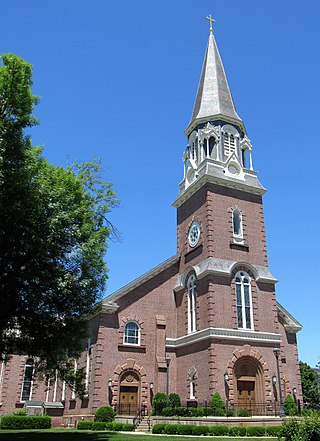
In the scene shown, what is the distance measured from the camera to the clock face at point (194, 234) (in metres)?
33.6

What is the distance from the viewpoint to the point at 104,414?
2814cm

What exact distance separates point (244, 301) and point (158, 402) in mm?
9044

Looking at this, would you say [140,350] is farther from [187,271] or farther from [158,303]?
[187,271]

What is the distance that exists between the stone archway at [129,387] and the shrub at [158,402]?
4.21ft

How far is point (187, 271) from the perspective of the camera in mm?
33594

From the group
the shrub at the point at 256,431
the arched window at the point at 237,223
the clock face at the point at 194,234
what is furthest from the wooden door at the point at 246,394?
the clock face at the point at 194,234

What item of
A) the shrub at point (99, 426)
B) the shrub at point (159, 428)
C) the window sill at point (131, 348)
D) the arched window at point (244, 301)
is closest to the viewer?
the shrub at point (159, 428)

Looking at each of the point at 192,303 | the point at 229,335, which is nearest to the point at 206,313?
the point at 229,335

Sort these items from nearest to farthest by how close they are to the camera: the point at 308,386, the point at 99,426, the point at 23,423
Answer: the point at 99,426 < the point at 23,423 < the point at 308,386

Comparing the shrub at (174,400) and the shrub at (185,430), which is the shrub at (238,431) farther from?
the shrub at (174,400)

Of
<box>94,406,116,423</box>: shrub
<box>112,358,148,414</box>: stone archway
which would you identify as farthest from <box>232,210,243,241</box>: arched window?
<box>94,406,116,423</box>: shrub

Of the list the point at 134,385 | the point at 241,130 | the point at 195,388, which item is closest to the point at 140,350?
the point at 134,385

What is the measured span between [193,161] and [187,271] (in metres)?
9.84

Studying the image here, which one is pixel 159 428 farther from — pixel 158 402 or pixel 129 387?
pixel 129 387
